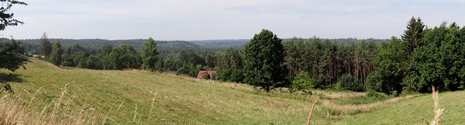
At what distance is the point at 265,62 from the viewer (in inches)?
1458

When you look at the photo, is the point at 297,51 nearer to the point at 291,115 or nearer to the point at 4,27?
the point at 291,115

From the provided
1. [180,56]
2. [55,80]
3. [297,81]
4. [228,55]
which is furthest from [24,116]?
[180,56]

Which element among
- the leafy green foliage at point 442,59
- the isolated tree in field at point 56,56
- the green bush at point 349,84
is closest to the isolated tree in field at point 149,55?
the isolated tree in field at point 56,56

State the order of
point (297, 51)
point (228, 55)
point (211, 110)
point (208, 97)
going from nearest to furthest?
point (211, 110), point (208, 97), point (297, 51), point (228, 55)

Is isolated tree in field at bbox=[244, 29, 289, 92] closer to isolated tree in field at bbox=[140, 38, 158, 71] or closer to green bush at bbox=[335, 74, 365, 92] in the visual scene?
isolated tree in field at bbox=[140, 38, 158, 71]

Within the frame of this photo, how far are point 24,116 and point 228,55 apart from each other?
98198 mm

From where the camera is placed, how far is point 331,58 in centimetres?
8500

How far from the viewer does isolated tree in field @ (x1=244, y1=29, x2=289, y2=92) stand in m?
37.1

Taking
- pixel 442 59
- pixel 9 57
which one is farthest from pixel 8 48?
pixel 442 59

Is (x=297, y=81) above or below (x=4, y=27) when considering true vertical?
below

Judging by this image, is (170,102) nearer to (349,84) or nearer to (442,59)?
(442,59)

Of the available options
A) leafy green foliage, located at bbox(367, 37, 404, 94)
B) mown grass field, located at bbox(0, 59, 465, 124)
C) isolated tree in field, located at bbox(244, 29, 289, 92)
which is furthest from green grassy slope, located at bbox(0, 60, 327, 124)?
leafy green foliage, located at bbox(367, 37, 404, 94)

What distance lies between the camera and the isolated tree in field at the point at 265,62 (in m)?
37.1

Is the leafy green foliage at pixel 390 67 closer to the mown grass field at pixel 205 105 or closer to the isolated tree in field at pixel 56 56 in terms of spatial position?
the mown grass field at pixel 205 105
